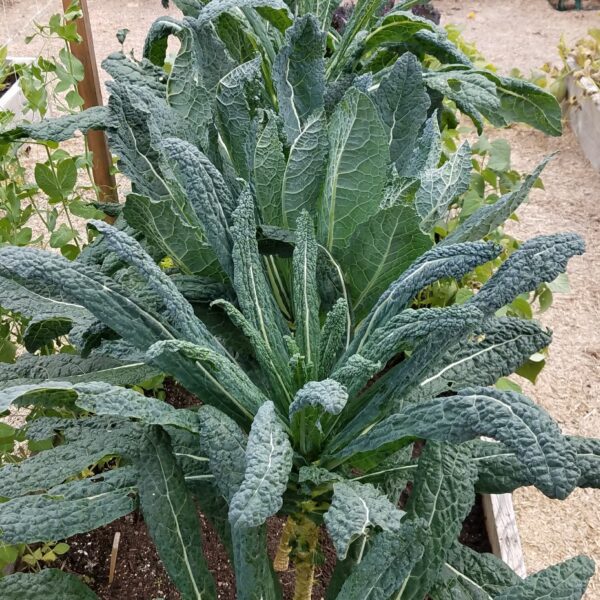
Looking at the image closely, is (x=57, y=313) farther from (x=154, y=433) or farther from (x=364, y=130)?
(x=364, y=130)

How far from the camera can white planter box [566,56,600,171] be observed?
419 centimetres

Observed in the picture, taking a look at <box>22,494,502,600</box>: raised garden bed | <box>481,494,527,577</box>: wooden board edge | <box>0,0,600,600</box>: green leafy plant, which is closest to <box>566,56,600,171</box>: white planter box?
<box>481,494,527,577</box>: wooden board edge

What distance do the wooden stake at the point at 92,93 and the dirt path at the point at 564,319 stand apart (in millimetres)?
1399

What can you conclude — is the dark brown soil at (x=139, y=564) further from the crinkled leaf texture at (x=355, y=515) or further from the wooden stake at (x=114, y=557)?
the crinkled leaf texture at (x=355, y=515)

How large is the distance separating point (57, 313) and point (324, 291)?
1.41ft

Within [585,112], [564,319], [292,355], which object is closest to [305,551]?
[292,355]

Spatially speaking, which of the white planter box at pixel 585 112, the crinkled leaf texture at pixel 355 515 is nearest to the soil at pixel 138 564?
the crinkled leaf texture at pixel 355 515

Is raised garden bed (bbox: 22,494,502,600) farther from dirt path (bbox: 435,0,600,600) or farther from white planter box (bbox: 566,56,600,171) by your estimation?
white planter box (bbox: 566,56,600,171)

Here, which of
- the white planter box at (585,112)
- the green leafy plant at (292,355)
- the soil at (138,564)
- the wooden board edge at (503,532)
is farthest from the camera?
the white planter box at (585,112)

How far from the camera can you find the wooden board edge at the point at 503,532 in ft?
5.36

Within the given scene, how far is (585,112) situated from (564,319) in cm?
171

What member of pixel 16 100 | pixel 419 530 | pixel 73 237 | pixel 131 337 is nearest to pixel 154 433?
pixel 131 337

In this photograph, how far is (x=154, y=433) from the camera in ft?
3.25

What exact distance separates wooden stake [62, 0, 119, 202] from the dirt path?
1.40 metres
